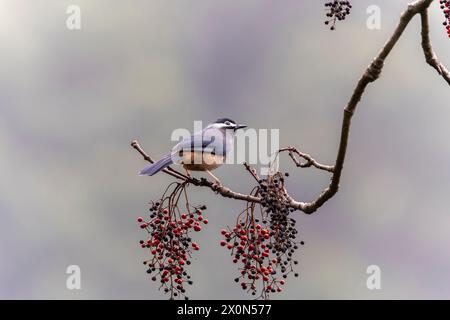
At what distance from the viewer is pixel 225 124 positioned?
5445 millimetres

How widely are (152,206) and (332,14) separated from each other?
172 cm

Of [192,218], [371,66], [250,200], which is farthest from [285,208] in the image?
[371,66]

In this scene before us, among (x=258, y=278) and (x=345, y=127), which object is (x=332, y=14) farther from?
(x=258, y=278)

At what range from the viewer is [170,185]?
12.5 feet

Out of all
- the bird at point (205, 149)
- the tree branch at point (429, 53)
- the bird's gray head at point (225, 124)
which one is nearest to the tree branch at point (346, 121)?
the tree branch at point (429, 53)

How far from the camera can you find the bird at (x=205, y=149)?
182 inches

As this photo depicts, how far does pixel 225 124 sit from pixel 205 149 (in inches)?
26.7

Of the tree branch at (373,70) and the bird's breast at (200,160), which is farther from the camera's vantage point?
the bird's breast at (200,160)

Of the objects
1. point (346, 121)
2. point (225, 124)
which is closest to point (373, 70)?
point (346, 121)

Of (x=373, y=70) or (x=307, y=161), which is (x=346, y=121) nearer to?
(x=373, y=70)

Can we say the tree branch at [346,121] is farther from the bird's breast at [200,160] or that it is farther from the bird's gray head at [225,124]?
the bird's gray head at [225,124]

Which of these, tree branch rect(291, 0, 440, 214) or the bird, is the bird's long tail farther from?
tree branch rect(291, 0, 440, 214)

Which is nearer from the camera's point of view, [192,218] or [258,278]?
[258,278]

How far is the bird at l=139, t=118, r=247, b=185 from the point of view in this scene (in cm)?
464
